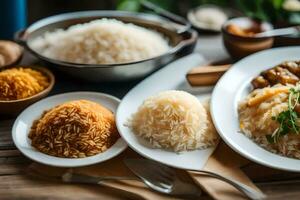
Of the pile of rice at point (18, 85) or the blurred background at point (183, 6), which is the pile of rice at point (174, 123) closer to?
the pile of rice at point (18, 85)

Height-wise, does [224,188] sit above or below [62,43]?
below

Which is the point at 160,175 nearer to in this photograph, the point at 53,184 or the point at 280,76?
the point at 53,184

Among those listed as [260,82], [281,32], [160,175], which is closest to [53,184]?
[160,175]

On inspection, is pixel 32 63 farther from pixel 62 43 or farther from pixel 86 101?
pixel 86 101

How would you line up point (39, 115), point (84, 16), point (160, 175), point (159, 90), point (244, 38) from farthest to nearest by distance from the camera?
1. point (84, 16)
2. point (244, 38)
3. point (159, 90)
4. point (39, 115)
5. point (160, 175)

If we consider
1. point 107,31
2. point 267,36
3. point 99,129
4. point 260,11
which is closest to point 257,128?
point 99,129

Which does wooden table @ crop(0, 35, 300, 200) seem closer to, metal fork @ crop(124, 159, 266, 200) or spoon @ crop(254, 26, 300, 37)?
metal fork @ crop(124, 159, 266, 200)

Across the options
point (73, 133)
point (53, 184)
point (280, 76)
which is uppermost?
point (280, 76)
